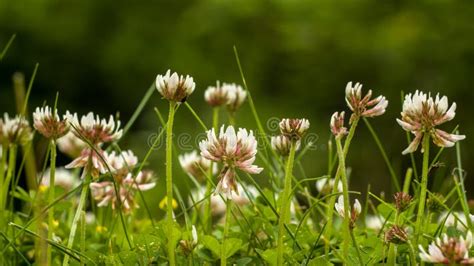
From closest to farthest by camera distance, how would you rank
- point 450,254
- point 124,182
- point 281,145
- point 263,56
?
point 450,254 < point 281,145 < point 124,182 < point 263,56

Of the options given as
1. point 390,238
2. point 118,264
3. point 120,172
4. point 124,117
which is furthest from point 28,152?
point 124,117

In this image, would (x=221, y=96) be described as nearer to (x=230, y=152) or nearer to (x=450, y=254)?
(x=230, y=152)

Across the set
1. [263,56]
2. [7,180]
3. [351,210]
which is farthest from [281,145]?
[263,56]

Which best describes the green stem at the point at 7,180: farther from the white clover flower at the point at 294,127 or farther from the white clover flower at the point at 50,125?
the white clover flower at the point at 294,127

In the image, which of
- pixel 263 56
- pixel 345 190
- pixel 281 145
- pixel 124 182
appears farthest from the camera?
pixel 263 56

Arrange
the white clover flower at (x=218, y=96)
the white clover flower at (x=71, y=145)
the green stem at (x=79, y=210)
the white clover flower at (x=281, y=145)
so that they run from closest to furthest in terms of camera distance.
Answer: the green stem at (x=79, y=210), the white clover flower at (x=281, y=145), the white clover flower at (x=218, y=96), the white clover flower at (x=71, y=145)

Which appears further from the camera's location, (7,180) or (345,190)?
(7,180)

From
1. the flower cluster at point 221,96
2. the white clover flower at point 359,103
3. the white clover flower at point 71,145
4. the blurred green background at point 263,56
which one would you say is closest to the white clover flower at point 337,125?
the white clover flower at point 359,103
